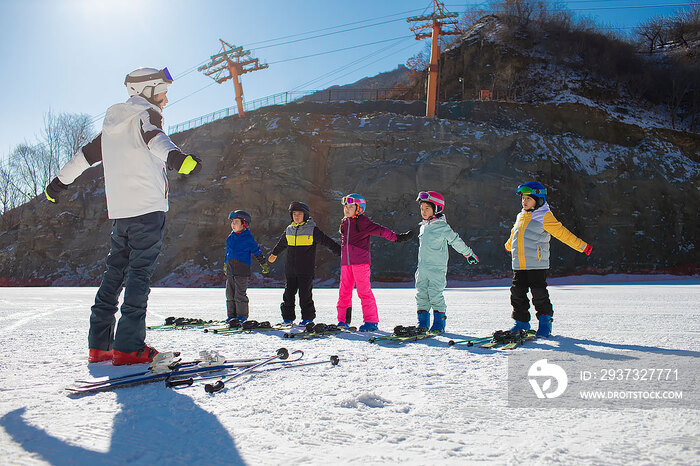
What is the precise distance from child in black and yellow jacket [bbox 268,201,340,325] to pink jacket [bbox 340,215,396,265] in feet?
1.02

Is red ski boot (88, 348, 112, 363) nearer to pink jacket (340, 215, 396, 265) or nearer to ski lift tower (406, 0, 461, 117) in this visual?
pink jacket (340, 215, 396, 265)

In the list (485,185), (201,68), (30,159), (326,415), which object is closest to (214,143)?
(201,68)

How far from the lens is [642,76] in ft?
126

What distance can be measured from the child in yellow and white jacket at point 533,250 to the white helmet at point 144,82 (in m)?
4.05

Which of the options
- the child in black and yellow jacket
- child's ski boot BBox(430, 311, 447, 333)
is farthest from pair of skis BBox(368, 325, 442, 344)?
the child in black and yellow jacket

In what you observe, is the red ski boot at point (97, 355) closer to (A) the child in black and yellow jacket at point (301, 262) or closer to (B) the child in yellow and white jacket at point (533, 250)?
(A) the child in black and yellow jacket at point (301, 262)

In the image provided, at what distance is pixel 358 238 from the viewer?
6.19 m

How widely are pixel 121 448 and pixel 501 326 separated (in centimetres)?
481

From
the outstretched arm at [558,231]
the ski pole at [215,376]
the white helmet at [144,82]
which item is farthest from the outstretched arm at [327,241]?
the white helmet at [144,82]

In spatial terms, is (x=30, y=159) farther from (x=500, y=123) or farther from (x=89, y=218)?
(x=500, y=123)

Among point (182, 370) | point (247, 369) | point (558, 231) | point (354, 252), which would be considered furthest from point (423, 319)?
point (182, 370)

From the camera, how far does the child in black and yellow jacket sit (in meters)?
6.55

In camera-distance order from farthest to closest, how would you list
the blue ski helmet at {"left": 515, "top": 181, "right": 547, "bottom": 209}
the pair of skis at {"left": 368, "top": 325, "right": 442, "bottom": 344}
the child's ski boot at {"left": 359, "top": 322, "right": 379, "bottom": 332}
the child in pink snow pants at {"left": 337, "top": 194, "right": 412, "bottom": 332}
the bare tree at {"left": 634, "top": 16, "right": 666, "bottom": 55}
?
the bare tree at {"left": 634, "top": 16, "right": 666, "bottom": 55}
the child in pink snow pants at {"left": 337, "top": 194, "right": 412, "bottom": 332}
the child's ski boot at {"left": 359, "top": 322, "right": 379, "bottom": 332}
the blue ski helmet at {"left": 515, "top": 181, "right": 547, "bottom": 209}
the pair of skis at {"left": 368, "top": 325, "right": 442, "bottom": 344}

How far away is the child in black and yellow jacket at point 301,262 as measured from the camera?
21.5 ft
